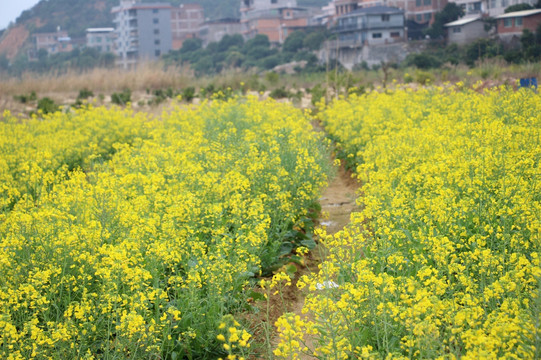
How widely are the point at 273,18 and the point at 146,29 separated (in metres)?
19.7

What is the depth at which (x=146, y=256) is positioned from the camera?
501cm

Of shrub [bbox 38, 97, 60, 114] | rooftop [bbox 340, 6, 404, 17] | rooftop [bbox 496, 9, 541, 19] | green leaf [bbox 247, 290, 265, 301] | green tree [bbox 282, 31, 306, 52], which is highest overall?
rooftop [bbox 340, 6, 404, 17]

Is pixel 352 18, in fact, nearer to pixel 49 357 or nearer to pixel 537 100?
pixel 537 100

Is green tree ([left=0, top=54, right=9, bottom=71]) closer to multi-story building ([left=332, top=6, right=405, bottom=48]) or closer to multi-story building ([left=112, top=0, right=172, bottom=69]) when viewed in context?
multi-story building ([left=112, top=0, right=172, bottom=69])

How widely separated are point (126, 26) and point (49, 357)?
79144 millimetres

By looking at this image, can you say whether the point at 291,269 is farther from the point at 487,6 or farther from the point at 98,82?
the point at 487,6

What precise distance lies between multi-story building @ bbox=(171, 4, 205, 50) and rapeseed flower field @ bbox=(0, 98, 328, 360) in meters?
73.9

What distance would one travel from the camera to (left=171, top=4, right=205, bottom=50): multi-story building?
7970cm

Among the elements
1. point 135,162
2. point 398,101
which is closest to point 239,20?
point 398,101

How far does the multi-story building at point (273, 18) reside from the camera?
64812 millimetres

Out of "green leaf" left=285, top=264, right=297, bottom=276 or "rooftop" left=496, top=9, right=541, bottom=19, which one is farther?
"rooftop" left=496, top=9, right=541, bottom=19

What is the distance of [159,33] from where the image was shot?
77.4 metres

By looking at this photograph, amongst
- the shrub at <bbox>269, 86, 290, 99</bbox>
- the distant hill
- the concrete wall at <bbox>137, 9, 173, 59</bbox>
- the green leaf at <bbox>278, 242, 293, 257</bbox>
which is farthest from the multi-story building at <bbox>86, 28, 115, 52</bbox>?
the green leaf at <bbox>278, 242, 293, 257</bbox>

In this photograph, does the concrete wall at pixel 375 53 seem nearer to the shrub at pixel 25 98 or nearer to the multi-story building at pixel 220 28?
the multi-story building at pixel 220 28
